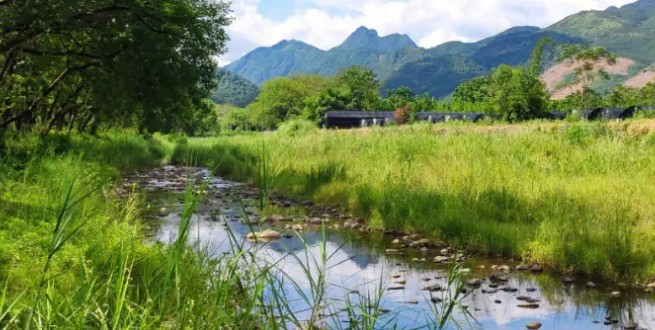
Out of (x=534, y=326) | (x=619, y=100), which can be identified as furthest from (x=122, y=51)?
(x=619, y=100)

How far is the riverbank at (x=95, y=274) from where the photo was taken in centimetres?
298

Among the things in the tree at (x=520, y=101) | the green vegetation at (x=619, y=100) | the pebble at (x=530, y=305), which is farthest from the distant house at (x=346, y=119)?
the pebble at (x=530, y=305)

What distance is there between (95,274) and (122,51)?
16.9 metres

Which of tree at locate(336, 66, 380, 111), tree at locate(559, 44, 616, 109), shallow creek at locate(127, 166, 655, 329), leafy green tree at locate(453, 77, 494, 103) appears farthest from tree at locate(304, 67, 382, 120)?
shallow creek at locate(127, 166, 655, 329)

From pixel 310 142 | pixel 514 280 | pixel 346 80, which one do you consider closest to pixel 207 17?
pixel 310 142

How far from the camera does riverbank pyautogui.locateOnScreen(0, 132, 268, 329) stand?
2.98 metres

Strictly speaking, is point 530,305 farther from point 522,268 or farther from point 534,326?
point 522,268

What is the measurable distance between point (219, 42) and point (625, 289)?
62.9ft

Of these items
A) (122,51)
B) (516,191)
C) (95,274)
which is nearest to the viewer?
(95,274)

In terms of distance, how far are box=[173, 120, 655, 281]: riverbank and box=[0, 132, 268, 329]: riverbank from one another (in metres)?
1.08

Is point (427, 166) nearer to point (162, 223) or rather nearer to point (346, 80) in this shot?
point (162, 223)

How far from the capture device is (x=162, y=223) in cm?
1141

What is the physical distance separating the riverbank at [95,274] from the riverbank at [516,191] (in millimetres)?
1076

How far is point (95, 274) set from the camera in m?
4.37
